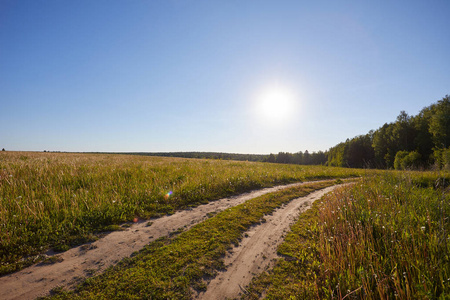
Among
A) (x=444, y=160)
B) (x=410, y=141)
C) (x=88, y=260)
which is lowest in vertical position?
(x=88, y=260)

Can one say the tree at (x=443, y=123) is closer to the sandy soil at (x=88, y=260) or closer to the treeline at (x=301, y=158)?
the sandy soil at (x=88, y=260)

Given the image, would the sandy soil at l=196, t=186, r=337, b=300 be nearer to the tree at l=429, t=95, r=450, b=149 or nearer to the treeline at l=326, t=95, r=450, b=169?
the treeline at l=326, t=95, r=450, b=169

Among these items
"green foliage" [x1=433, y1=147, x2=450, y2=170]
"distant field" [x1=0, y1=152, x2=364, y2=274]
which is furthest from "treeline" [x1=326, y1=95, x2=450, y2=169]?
"distant field" [x1=0, y1=152, x2=364, y2=274]

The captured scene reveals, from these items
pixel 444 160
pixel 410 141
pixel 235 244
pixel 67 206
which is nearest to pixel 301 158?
pixel 410 141

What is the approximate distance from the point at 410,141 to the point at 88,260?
241 ft

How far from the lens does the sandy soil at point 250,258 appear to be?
3.39m

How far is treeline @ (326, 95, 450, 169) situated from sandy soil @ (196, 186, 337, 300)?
41776 mm

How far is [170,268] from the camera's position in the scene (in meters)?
3.76

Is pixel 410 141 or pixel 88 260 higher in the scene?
pixel 410 141

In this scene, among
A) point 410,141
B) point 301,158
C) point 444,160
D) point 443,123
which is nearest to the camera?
point 444,160

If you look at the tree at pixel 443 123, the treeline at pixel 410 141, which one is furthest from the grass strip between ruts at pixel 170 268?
the tree at pixel 443 123

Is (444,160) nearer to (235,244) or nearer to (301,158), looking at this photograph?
(235,244)

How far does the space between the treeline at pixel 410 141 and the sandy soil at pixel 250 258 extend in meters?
41.8

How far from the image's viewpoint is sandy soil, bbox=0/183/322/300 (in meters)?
3.18
